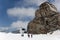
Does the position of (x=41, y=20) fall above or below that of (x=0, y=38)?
above

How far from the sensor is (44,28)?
10.6m

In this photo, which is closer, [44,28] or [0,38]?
[0,38]

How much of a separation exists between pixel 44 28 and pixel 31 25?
89 cm

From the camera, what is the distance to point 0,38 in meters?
6.05

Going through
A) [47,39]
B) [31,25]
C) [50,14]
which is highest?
[50,14]

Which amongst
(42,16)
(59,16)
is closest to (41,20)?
(42,16)

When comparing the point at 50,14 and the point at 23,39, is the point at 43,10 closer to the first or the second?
the point at 50,14

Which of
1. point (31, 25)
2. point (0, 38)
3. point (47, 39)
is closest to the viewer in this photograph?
point (0, 38)

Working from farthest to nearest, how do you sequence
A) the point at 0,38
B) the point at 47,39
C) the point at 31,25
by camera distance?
1. the point at 31,25
2. the point at 47,39
3. the point at 0,38

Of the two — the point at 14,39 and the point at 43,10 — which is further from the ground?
the point at 43,10

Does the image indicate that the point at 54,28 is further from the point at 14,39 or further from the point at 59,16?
the point at 14,39

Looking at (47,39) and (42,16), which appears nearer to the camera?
(47,39)

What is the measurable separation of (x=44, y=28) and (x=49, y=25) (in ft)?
1.23

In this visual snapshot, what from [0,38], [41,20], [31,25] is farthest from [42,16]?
[0,38]
